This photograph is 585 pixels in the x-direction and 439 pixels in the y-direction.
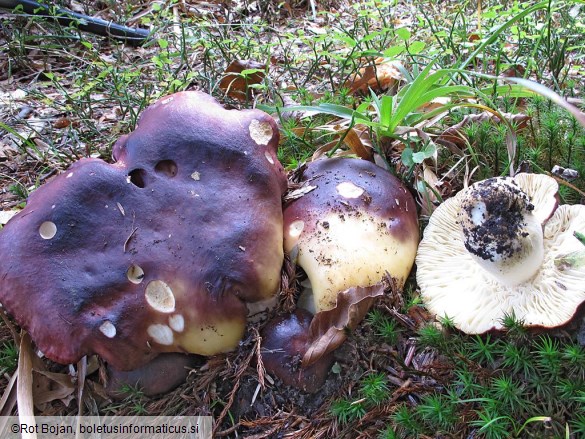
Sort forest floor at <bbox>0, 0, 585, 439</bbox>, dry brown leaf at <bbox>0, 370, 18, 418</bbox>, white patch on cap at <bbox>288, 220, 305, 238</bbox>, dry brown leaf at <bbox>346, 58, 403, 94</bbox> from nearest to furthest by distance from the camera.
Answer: forest floor at <bbox>0, 0, 585, 439</bbox> → dry brown leaf at <bbox>0, 370, 18, 418</bbox> → white patch on cap at <bbox>288, 220, 305, 238</bbox> → dry brown leaf at <bbox>346, 58, 403, 94</bbox>

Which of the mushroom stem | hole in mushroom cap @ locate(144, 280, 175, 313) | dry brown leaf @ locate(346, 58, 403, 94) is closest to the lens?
the mushroom stem

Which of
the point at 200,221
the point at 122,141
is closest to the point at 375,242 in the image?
the point at 200,221

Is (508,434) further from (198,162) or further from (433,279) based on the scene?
(198,162)

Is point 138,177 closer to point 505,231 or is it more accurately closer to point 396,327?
point 396,327

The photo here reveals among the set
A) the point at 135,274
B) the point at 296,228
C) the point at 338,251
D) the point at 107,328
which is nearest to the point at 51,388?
the point at 107,328

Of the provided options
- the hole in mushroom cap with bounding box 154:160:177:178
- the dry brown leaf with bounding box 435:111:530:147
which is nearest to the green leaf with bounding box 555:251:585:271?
the dry brown leaf with bounding box 435:111:530:147

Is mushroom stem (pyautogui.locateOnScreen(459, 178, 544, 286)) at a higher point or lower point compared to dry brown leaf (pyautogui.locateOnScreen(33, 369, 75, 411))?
higher

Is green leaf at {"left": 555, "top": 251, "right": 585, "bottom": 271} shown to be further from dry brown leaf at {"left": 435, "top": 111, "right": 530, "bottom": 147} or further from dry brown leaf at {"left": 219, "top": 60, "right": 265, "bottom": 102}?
dry brown leaf at {"left": 219, "top": 60, "right": 265, "bottom": 102}

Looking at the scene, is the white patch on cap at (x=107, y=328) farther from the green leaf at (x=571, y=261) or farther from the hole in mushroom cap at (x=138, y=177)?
the green leaf at (x=571, y=261)
